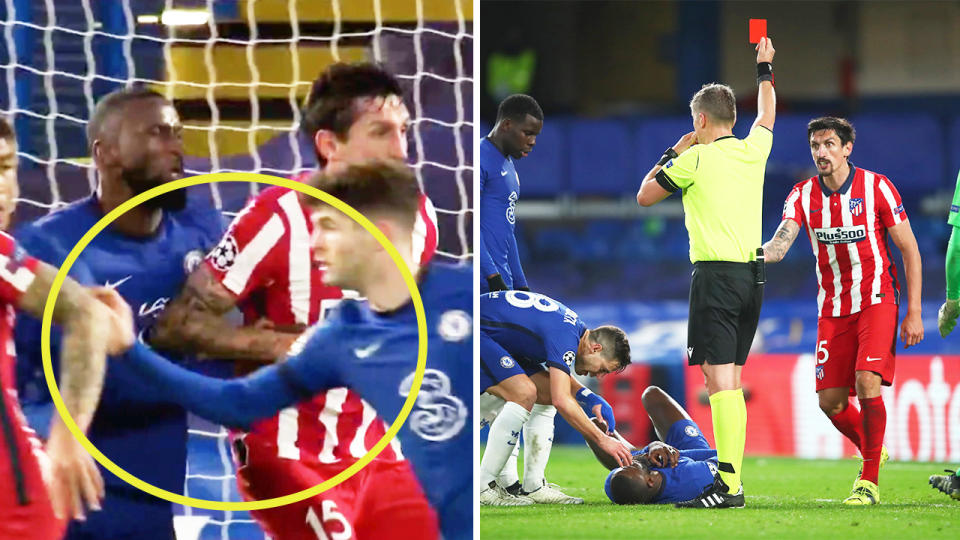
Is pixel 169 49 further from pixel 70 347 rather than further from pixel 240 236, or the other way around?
pixel 70 347

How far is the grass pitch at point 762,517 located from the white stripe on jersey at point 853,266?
1016 mm

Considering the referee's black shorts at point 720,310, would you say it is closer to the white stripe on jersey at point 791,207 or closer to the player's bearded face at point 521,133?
the white stripe on jersey at point 791,207

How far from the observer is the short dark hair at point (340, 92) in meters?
4.39

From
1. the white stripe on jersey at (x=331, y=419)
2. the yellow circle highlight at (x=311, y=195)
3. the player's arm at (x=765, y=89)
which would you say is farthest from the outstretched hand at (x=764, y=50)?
the white stripe on jersey at (x=331, y=419)

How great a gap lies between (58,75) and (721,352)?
3035 millimetres

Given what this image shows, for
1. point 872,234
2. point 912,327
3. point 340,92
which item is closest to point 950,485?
point 912,327

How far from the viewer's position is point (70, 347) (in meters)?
4.41

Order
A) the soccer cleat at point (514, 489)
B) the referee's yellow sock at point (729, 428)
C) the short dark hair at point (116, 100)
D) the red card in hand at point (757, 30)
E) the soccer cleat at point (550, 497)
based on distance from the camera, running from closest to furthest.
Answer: the short dark hair at point (116, 100)
the red card in hand at point (757, 30)
the referee's yellow sock at point (729, 428)
the soccer cleat at point (550, 497)
the soccer cleat at point (514, 489)

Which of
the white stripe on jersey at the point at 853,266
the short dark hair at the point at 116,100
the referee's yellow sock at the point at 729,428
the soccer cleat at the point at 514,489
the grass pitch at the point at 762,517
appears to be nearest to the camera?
the short dark hair at the point at 116,100

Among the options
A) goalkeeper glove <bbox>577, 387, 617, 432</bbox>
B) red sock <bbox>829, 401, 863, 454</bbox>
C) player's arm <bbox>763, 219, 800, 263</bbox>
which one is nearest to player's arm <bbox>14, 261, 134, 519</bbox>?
goalkeeper glove <bbox>577, 387, 617, 432</bbox>

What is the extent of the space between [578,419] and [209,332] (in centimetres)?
189

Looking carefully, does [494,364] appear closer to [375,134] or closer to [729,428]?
[729,428]

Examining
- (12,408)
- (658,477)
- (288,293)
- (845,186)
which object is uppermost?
(845,186)

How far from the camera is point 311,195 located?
4.39m
